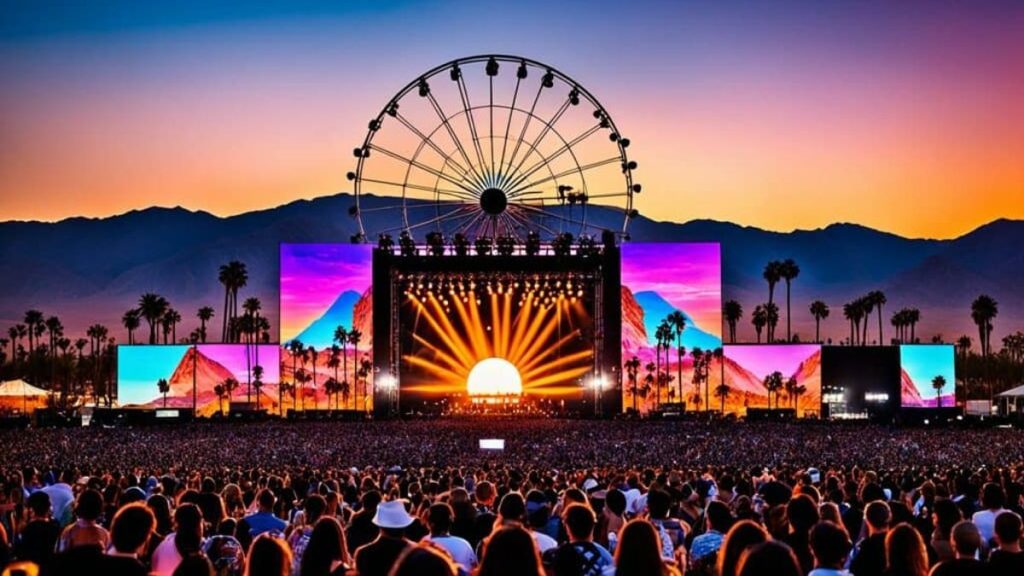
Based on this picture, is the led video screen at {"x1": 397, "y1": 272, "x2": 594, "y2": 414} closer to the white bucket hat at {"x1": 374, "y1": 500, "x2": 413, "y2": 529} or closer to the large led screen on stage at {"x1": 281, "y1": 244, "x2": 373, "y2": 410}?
the large led screen on stage at {"x1": 281, "y1": 244, "x2": 373, "y2": 410}

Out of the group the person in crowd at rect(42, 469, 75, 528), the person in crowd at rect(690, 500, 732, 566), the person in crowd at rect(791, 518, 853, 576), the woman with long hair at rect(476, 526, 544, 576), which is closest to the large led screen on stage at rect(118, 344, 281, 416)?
the person in crowd at rect(42, 469, 75, 528)

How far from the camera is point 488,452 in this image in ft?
106

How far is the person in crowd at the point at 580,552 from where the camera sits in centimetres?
683

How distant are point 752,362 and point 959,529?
231 ft

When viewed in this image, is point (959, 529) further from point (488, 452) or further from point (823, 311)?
point (823, 311)

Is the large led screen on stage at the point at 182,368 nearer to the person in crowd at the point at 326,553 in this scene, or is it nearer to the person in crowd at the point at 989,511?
the person in crowd at the point at 989,511

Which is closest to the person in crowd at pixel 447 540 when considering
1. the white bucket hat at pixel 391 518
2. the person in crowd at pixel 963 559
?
the white bucket hat at pixel 391 518

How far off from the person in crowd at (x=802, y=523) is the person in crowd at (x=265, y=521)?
4.18m

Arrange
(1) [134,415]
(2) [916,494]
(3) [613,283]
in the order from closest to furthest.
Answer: (2) [916,494] < (3) [613,283] < (1) [134,415]

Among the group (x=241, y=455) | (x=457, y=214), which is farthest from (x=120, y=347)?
(x=241, y=455)

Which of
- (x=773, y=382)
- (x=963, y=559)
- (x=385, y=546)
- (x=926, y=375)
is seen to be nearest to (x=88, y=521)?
(x=385, y=546)

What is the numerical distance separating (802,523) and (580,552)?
1894 millimetres

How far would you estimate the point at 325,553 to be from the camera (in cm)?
711

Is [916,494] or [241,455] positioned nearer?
[916,494]
